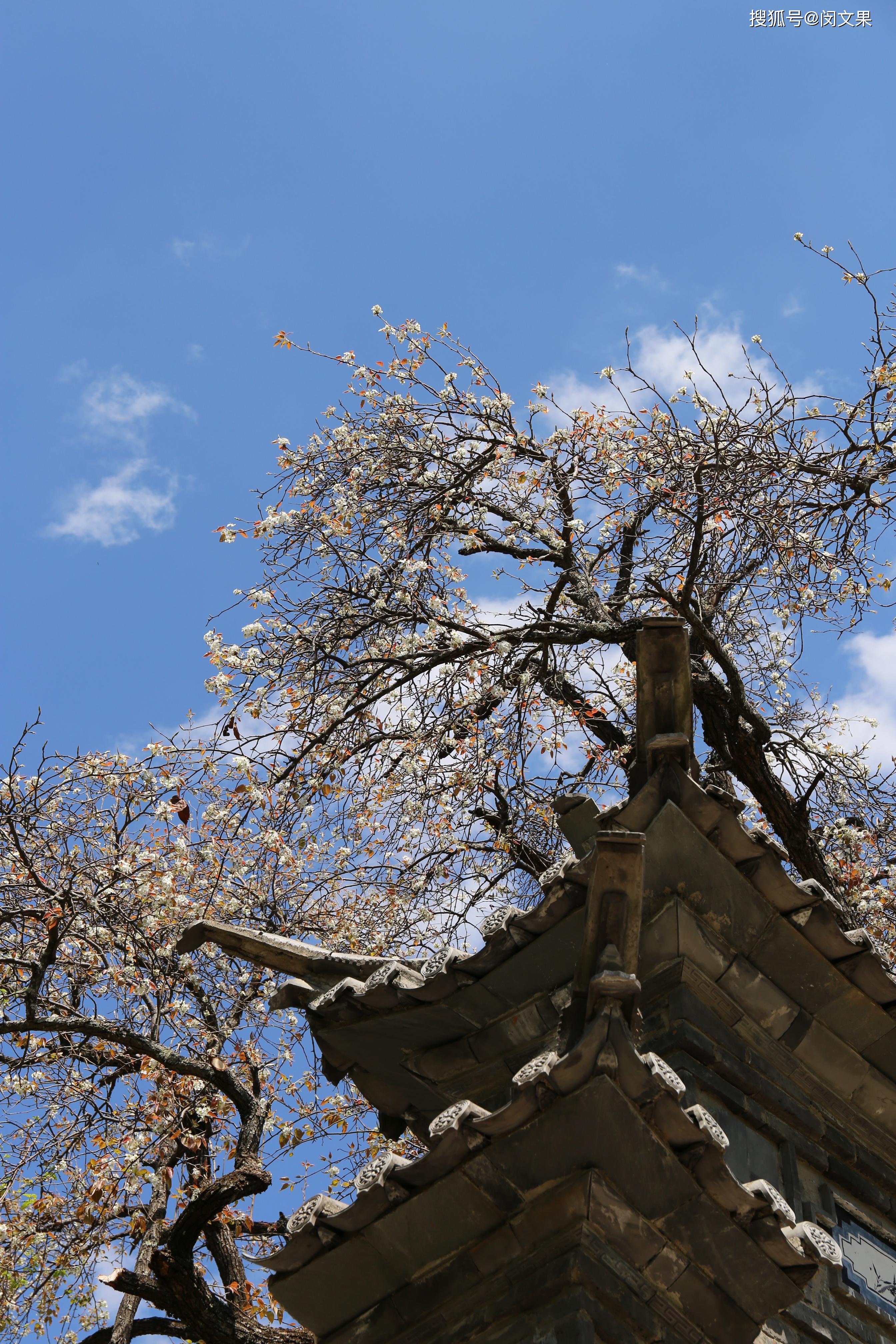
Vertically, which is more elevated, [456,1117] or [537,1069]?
[456,1117]

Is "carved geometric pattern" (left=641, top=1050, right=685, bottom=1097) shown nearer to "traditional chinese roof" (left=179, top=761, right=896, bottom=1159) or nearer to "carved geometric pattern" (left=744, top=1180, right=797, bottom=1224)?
"carved geometric pattern" (left=744, top=1180, right=797, bottom=1224)

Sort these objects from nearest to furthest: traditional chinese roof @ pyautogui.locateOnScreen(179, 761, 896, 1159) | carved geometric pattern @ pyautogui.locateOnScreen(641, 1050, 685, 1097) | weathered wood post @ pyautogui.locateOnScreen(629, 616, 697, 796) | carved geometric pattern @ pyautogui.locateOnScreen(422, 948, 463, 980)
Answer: carved geometric pattern @ pyautogui.locateOnScreen(641, 1050, 685, 1097), weathered wood post @ pyautogui.locateOnScreen(629, 616, 697, 796), traditional chinese roof @ pyautogui.locateOnScreen(179, 761, 896, 1159), carved geometric pattern @ pyautogui.locateOnScreen(422, 948, 463, 980)

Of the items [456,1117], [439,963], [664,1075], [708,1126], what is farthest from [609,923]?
[439,963]

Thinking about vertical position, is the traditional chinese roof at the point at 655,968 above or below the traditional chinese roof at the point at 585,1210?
above

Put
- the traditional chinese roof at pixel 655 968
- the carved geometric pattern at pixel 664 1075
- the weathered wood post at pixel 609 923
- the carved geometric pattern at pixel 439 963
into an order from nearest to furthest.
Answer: the carved geometric pattern at pixel 664 1075 → the weathered wood post at pixel 609 923 → the traditional chinese roof at pixel 655 968 → the carved geometric pattern at pixel 439 963

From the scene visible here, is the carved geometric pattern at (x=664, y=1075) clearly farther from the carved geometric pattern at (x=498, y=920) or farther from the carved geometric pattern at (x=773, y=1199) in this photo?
the carved geometric pattern at (x=498, y=920)

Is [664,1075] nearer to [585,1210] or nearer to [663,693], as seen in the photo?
[585,1210]

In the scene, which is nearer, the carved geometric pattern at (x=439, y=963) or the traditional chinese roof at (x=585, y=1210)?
the traditional chinese roof at (x=585, y=1210)

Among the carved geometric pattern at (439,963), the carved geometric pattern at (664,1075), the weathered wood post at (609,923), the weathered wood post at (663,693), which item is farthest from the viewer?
the carved geometric pattern at (439,963)

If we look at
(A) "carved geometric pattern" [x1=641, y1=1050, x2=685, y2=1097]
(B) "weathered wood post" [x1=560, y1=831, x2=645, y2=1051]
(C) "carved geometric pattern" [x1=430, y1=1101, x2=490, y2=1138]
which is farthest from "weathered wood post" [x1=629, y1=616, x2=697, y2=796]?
(C) "carved geometric pattern" [x1=430, y1=1101, x2=490, y2=1138]

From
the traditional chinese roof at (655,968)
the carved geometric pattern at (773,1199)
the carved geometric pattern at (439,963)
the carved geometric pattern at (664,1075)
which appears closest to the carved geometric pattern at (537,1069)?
the carved geometric pattern at (664,1075)

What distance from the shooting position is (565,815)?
16.2 ft

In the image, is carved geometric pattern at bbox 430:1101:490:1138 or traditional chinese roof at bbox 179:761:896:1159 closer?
carved geometric pattern at bbox 430:1101:490:1138

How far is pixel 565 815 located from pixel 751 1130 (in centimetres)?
142
